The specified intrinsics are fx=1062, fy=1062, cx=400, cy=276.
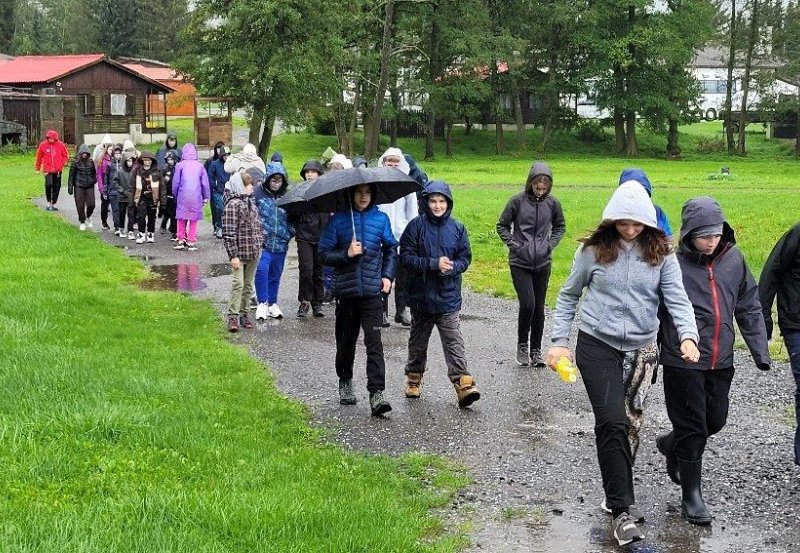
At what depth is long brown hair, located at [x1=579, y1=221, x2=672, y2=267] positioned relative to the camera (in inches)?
227

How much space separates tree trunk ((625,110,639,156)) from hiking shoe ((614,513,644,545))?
201 feet

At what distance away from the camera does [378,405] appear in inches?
319

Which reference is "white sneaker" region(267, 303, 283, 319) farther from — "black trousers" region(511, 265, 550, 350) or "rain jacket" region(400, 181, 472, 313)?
"rain jacket" region(400, 181, 472, 313)

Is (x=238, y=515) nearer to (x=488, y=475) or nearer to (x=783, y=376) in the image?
(x=488, y=475)

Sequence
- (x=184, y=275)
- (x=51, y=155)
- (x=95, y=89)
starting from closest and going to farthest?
(x=184, y=275) < (x=51, y=155) < (x=95, y=89)

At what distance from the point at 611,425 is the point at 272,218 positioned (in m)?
7.30

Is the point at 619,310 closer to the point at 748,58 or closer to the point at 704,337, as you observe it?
the point at 704,337

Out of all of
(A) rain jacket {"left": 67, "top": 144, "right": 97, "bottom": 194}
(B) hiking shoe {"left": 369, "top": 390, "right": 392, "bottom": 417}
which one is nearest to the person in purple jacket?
(A) rain jacket {"left": 67, "top": 144, "right": 97, "bottom": 194}

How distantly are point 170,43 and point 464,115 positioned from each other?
36517 mm

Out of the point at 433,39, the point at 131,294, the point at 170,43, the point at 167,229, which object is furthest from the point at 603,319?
the point at 170,43

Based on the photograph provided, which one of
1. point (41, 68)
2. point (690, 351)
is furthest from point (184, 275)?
point (41, 68)

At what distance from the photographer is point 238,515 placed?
5383mm

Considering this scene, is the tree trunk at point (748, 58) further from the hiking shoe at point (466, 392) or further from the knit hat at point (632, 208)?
the knit hat at point (632, 208)

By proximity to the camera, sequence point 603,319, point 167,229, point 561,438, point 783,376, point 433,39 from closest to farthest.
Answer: point 603,319
point 561,438
point 783,376
point 167,229
point 433,39
